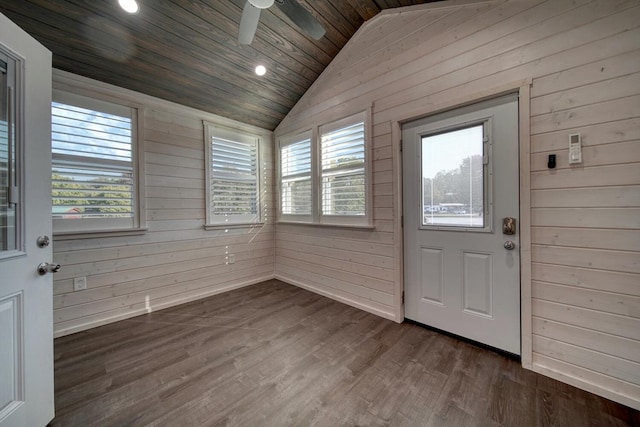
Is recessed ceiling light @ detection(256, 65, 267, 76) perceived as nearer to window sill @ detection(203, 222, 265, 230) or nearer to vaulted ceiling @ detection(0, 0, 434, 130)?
vaulted ceiling @ detection(0, 0, 434, 130)

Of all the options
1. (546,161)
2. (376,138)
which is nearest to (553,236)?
(546,161)

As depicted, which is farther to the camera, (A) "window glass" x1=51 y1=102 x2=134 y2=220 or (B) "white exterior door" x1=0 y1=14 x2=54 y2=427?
(A) "window glass" x1=51 y1=102 x2=134 y2=220

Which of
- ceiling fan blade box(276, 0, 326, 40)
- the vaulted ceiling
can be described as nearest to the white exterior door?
the vaulted ceiling

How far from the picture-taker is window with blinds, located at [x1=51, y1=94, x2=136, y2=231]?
91.0 inches

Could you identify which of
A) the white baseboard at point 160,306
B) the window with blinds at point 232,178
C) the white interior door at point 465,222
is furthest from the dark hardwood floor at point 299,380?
the window with blinds at point 232,178

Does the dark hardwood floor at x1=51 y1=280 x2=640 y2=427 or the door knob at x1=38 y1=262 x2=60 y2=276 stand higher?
the door knob at x1=38 y1=262 x2=60 y2=276

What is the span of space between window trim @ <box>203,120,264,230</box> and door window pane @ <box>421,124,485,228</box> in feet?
8.22

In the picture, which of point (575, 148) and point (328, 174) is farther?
point (328, 174)

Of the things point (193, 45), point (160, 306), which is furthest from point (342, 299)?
point (193, 45)

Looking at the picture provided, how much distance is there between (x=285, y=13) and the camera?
1.67 meters

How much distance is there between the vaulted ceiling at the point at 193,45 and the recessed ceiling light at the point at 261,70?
0.05m

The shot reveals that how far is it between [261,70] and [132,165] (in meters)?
1.84

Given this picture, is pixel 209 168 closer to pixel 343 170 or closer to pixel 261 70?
pixel 261 70

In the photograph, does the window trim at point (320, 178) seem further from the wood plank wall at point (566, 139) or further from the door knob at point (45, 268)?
the door knob at point (45, 268)
